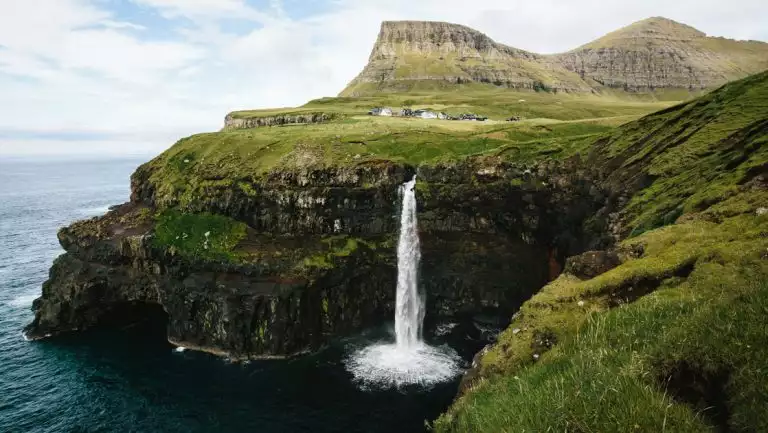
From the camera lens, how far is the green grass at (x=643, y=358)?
24.0 ft

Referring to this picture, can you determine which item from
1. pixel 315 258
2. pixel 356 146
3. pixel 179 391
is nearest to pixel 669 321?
pixel 179 391

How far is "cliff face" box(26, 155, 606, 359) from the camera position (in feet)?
149

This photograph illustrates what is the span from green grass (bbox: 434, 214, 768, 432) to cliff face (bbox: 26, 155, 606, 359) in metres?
27.1

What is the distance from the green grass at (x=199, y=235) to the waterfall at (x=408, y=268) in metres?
18.7

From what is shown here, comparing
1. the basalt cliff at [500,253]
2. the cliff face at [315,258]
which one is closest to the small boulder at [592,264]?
the basalt cliff at [500,253]

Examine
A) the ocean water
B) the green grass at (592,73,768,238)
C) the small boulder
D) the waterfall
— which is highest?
the green grass at (592,73,768,238)

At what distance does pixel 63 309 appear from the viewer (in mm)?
51469

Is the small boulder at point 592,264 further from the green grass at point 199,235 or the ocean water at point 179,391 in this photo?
the green grass at point 199,235

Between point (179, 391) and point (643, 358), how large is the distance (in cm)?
4007

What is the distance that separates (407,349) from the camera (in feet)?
151

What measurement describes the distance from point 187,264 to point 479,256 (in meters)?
33.8

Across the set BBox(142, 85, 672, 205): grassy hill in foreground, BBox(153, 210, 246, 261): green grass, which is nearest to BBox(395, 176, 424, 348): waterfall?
BBox(142, 85, 672, 205): grassy hill in foreground

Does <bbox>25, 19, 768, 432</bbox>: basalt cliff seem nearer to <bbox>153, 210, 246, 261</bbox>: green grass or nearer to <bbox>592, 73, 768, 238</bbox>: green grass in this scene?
<bbox>592, 73, 768, 238</bbox>: green grass

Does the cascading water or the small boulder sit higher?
the small boulder
